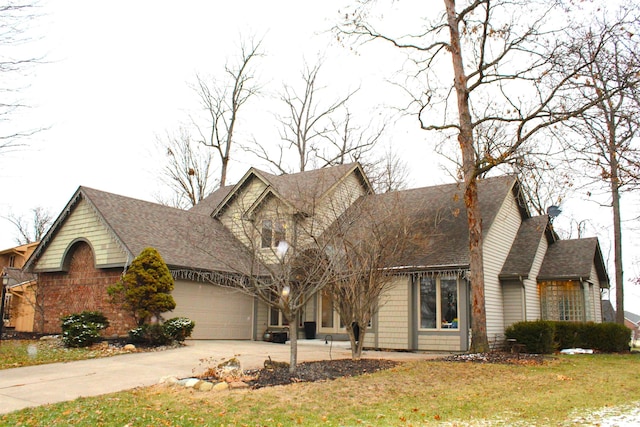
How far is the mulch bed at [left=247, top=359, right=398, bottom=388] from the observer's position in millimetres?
10250

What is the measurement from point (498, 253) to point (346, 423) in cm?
1345

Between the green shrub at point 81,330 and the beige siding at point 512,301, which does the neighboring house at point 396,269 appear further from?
the green shrub at point 81,330

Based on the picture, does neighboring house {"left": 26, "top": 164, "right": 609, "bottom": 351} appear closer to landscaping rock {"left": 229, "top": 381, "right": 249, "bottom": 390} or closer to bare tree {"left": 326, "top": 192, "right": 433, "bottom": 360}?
bare tree {"left": 326, "top": 192, "right": 433, "bottom": 360}

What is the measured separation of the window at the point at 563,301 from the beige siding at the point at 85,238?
15.0 metres

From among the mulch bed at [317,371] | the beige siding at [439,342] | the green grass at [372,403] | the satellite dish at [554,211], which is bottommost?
the green grass at [372,403]

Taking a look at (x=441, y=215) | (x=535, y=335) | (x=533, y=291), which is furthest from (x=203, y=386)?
(x=533, y=291)

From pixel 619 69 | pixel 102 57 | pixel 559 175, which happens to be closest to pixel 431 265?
pixel 559 175

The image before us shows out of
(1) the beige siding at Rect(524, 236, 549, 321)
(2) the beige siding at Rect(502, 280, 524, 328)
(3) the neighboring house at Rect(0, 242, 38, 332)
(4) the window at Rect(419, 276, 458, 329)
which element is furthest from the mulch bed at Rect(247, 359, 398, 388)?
(3) the neighboring house at Rect(0, 242, 38, 332)

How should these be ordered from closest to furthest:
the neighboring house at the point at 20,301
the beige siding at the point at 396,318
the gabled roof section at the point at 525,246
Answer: the beige siding at the point at 396,318
the gabled roof section at the point at 525,246
the neighboring house at the point at 20,301

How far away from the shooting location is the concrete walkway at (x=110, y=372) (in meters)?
9.33

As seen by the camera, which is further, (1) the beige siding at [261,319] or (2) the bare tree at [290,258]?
(1) the beige siding at [261,319]

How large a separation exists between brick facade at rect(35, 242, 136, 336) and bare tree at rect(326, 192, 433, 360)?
757cm

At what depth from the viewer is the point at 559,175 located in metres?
16.8

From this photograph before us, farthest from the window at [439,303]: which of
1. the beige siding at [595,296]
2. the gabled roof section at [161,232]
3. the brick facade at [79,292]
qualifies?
the brick facade at [79,292]
